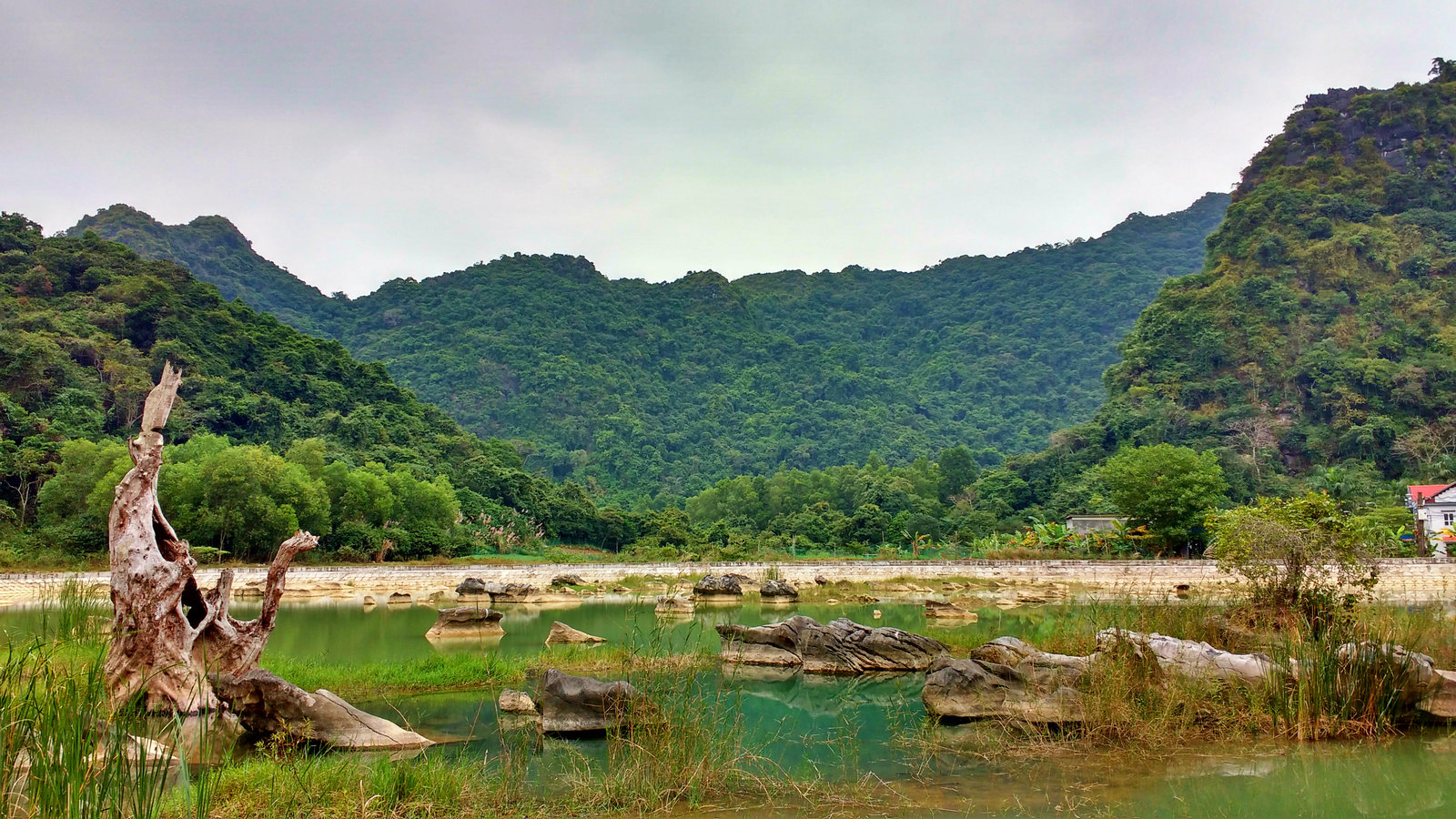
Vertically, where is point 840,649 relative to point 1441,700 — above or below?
below

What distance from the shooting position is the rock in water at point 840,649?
1339 centimetres

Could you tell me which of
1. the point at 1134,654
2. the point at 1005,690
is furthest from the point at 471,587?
the point at 1134,654

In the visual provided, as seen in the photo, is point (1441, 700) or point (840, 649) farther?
point (840, 649)

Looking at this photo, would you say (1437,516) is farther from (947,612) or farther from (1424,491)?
(947,612)

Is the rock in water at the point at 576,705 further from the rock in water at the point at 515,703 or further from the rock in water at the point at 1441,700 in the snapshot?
the rock in water at the point at 1441,700

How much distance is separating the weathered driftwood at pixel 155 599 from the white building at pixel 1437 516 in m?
41.9

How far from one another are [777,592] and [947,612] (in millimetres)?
6690

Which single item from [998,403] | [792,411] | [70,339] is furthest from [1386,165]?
[70,339]

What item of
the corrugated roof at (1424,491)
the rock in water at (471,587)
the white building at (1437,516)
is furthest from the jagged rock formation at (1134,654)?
the corrugated roof at (1424,491)

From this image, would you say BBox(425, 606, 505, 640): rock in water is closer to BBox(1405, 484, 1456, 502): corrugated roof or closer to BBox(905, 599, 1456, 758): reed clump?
BBox(905, 599, 1456, 758): reed clump

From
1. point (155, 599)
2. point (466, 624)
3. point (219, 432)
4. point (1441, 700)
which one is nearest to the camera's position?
point (155, 599)

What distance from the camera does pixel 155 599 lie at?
821cm

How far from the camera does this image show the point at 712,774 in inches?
249

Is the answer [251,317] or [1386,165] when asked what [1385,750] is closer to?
[251,317]
